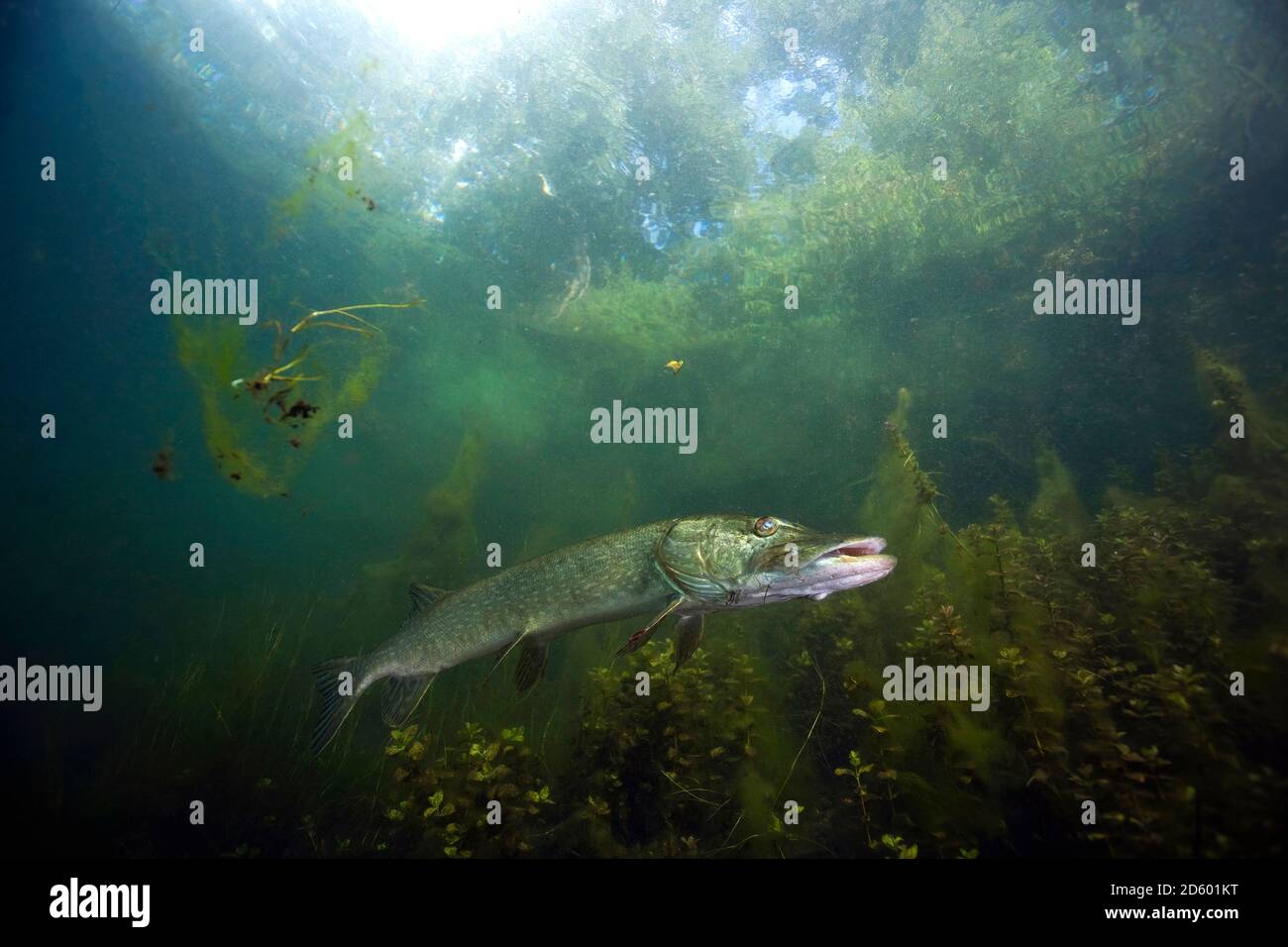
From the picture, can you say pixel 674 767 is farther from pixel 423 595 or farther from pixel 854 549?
pixel 423 595

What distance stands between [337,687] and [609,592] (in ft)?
10.3

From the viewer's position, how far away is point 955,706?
4.17 metres

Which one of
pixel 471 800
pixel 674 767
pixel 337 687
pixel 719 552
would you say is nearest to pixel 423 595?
pixel 337 687

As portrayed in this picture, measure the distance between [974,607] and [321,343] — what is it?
16.2 m

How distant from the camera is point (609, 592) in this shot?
4.11 m

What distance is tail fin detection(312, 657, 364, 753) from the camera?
4543 millimetres

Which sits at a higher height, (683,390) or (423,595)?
(683,390)

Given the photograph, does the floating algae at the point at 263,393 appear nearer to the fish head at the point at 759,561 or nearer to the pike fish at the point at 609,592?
the pike fish at the point at 609,592

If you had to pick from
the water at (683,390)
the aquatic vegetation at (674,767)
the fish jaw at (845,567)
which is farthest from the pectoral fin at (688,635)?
the fish jaw at (845,567)

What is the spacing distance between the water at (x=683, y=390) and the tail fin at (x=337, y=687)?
2.72ft

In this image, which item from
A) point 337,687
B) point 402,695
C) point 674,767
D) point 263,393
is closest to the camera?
point 674,767

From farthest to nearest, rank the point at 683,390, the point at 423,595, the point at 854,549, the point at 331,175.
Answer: the point at 683,390 → the point at 331,175 → the point at 423,595 → the point at 854,549

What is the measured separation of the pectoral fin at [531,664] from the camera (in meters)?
4.31
